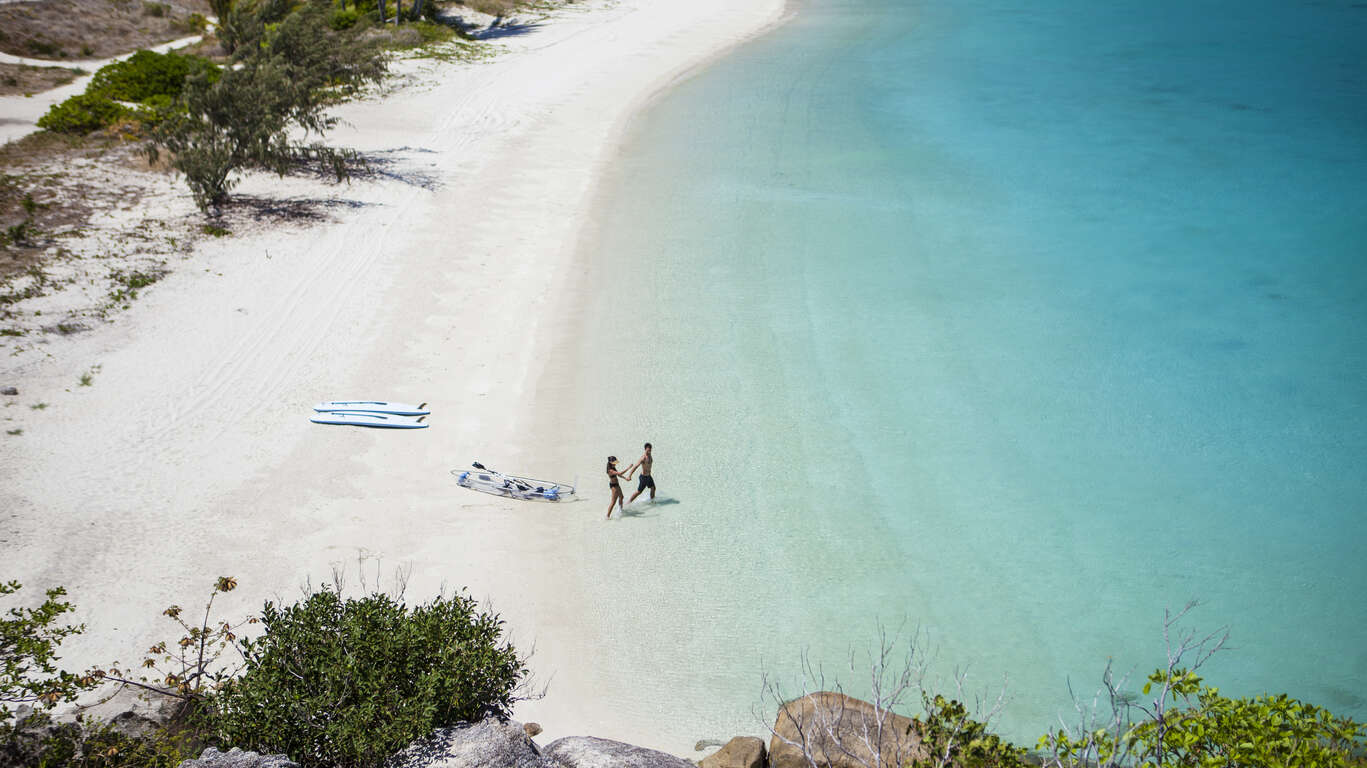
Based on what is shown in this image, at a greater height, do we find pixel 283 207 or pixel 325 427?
pixel 283 207

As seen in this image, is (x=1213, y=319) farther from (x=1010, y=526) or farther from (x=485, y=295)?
(x=485, y=295)

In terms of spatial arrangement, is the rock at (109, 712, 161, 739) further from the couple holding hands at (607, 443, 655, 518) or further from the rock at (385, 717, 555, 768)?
the couple holding hands at (607, 443, 655, 518)

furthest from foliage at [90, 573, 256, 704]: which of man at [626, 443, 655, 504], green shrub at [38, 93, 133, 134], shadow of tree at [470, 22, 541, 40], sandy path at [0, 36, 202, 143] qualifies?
shadow of tree at [470, 22, 541, 40]

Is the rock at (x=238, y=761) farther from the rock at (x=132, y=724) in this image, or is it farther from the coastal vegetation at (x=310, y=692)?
the rock at (x=132, y=724)

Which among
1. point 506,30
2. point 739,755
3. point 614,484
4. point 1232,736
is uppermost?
point 506,30

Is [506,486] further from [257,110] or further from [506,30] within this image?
[506,30]

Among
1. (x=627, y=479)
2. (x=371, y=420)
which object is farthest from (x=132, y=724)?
(x=627, y=479)

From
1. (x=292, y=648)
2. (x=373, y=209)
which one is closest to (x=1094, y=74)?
(x=373, y=209)
